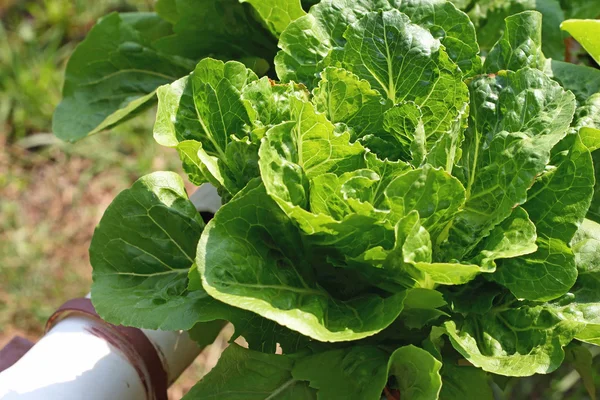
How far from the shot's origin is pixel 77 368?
48.3 inches

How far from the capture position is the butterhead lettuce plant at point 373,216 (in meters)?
0.99

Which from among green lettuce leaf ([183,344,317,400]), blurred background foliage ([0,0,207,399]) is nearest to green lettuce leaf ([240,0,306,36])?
green lettuce leaf ([183,344,317,400])

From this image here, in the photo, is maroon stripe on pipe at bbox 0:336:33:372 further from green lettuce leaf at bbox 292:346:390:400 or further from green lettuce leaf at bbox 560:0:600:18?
green lettuce leaf at bbox 560:0:600:18

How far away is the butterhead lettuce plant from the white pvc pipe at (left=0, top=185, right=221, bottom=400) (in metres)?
0.19

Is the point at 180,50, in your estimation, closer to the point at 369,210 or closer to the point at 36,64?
the point at 369,210

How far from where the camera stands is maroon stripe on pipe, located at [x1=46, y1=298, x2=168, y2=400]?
1.31 metres

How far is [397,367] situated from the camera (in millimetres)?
1079

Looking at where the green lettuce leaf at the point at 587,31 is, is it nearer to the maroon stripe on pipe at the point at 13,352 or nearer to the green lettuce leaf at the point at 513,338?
the green lettuce leaf at the point at 513,338

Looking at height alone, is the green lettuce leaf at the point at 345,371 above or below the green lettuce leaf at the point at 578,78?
below

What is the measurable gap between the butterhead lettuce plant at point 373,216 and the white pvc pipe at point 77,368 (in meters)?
0.19

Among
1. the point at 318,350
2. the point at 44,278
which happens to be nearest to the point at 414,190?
the point at 318,350

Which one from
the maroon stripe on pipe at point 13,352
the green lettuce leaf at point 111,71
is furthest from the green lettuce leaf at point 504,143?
the maroon stripe on pipe at point 13,352

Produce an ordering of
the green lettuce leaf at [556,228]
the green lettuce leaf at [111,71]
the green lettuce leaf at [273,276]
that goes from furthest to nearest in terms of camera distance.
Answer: the green lettuce leaf at [111,71] < the green lettuce leaf at [556,228] < the green lettuce leaf at [273,276]

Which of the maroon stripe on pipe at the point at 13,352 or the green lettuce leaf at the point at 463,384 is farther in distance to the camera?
the maroon stripe on pipe at the point at 13,352
